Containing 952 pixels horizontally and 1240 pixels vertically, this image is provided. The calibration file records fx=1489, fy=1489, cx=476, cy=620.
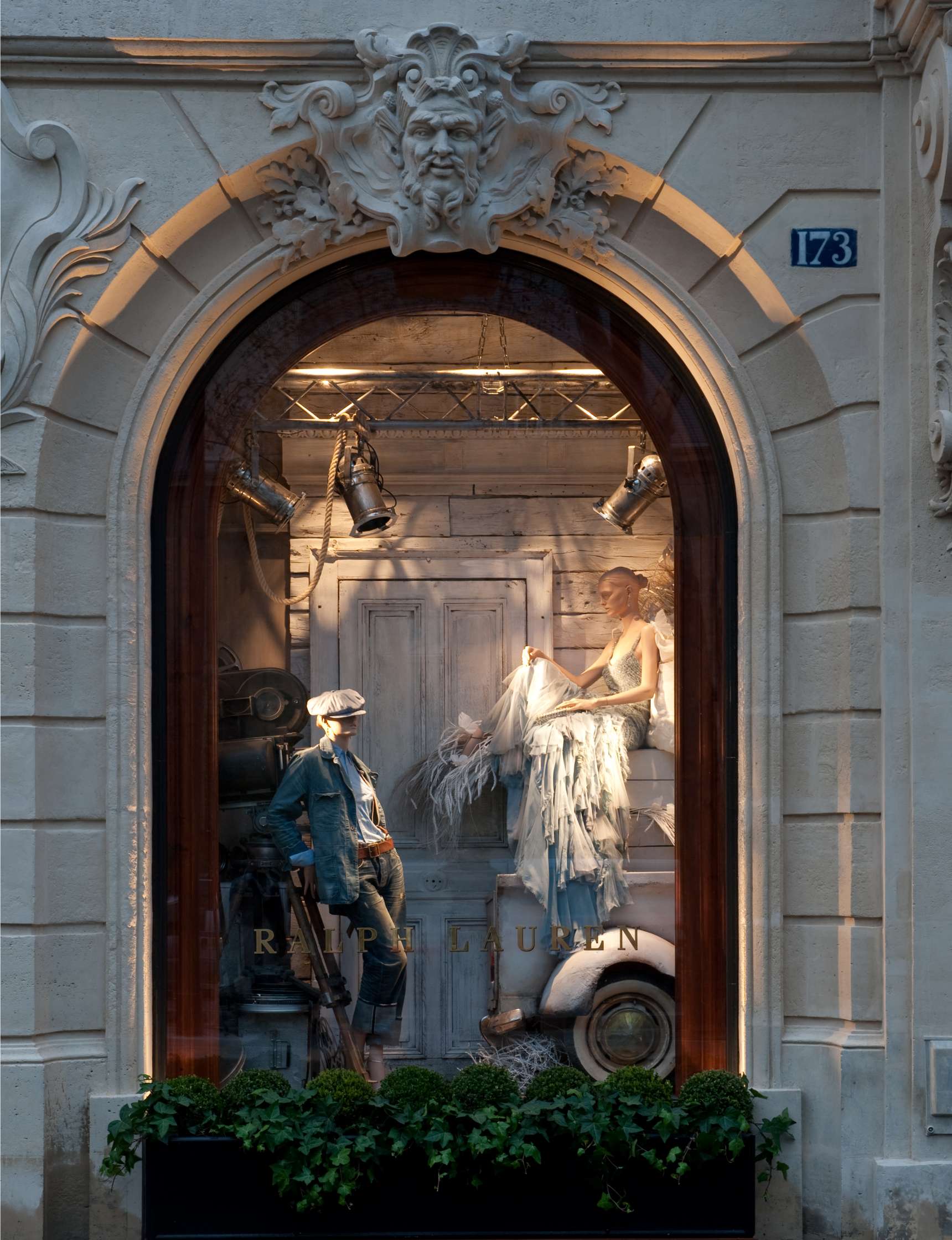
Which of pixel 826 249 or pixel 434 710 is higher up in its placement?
pixel 826 249

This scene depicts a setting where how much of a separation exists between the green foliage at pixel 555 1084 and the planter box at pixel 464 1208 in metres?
0.30

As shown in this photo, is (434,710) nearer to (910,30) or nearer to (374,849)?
(374,849)

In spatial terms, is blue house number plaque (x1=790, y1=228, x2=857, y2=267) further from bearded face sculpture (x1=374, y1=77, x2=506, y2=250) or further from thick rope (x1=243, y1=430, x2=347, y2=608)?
thick rope (x1=243, y1=430, x2=347, y2=608)

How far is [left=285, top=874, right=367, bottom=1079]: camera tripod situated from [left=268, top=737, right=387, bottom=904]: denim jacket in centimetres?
10

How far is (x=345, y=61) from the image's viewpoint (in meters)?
6.91

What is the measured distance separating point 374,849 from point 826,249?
362cm

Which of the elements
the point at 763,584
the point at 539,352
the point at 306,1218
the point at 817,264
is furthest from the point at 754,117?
the point at 306,1218

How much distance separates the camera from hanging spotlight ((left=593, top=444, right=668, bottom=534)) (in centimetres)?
746

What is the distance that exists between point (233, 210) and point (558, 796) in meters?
3.27

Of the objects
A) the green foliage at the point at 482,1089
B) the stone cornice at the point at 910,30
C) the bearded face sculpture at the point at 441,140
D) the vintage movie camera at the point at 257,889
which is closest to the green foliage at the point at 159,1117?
the vintage movie camera at the point at 257,889

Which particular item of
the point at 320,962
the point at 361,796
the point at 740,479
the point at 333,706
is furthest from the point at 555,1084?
the point at 740,479

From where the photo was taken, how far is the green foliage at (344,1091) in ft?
22.2

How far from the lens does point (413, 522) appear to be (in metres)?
7.61

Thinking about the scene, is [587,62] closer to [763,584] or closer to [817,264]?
[817,264]
